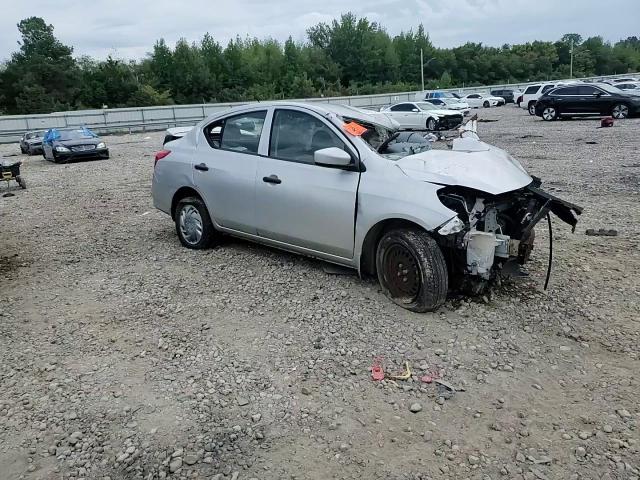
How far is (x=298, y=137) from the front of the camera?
538cm

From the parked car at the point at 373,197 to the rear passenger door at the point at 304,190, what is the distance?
11mm

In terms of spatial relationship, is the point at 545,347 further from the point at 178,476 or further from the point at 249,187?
the point at 249,187

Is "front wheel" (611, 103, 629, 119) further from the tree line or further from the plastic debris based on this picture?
the tree line

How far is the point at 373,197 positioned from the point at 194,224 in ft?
9.05

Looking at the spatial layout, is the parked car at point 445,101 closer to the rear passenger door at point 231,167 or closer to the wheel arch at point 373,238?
the rear passenger door at point 231,167

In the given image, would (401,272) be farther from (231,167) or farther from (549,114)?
(549,114)

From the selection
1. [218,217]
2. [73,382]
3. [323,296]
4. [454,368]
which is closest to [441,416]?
[454,368]

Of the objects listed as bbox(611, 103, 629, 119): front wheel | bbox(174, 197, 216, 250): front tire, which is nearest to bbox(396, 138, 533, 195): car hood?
bbox(174, 197, 216, 250): front tire

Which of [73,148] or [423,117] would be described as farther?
[423,117]

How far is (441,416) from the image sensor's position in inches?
130

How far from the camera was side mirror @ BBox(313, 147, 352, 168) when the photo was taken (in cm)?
474

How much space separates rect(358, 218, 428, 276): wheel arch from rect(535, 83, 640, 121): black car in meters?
21.8

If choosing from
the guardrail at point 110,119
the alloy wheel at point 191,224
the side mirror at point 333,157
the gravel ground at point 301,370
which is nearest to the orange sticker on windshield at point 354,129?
the side mirror at point 333,157

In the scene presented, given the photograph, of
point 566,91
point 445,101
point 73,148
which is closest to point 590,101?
point 566,91
